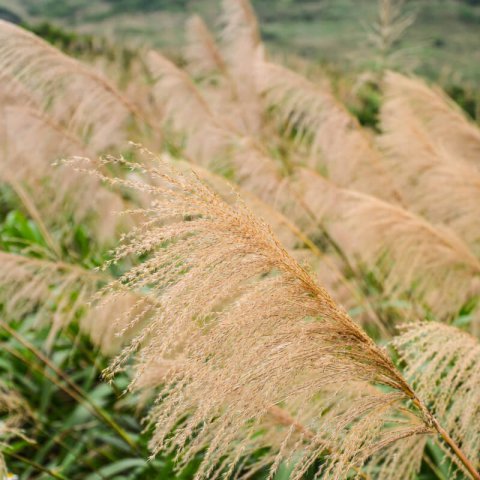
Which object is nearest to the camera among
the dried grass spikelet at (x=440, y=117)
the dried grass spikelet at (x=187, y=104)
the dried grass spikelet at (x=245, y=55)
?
the dried grass spikelet at (x=440, y=117)

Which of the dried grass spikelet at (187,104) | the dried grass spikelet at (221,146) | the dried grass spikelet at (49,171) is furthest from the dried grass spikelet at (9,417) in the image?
the dried grass spikelet at (187,104)

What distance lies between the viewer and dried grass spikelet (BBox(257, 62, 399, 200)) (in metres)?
3.83

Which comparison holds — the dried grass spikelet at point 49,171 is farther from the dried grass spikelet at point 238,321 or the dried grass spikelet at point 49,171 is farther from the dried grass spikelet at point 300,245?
the dried grass spikelet at point 238,321

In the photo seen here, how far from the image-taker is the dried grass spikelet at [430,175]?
2.93m

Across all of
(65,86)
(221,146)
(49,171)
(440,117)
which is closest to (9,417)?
(49,171)

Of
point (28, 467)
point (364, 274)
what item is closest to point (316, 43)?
point (364, 274)

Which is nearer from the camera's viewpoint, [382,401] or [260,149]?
[382,401]

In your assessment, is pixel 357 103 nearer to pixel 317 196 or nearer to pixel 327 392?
pixel 317 196

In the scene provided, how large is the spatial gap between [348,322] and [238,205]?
336mm

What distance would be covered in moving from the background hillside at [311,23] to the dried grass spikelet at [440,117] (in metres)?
13.3

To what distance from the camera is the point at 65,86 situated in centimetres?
348

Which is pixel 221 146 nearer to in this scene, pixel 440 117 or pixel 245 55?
pixel 245 55

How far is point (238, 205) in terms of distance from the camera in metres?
1.21

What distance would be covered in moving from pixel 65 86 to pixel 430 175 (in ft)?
7.31
